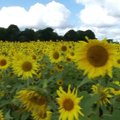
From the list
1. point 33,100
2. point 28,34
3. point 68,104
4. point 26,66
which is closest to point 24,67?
point 26,66

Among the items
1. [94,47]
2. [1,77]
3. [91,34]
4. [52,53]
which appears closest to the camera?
[94,47]

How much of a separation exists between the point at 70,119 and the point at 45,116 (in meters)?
0.40

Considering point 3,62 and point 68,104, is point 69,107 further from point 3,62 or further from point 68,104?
point 3,62

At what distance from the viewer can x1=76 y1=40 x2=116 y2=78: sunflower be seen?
2.39 metres

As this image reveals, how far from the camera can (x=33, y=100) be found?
2.66m

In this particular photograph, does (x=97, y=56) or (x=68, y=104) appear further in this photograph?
(x=68, y=104)

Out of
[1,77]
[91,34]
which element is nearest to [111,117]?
[1,77]

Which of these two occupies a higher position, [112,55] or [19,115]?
[112,55]

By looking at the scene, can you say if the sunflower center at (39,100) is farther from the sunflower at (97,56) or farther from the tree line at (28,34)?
the tree line at (28,34)

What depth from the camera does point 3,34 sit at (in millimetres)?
28375

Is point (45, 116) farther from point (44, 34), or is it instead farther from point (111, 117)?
point (44, 34)

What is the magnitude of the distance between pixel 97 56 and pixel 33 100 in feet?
1.65

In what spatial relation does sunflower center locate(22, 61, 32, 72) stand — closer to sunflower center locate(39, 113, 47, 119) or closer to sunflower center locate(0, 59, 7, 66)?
sunflower center locate(0, 59, 7, 66)

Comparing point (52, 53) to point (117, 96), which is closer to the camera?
point (117, 96)
